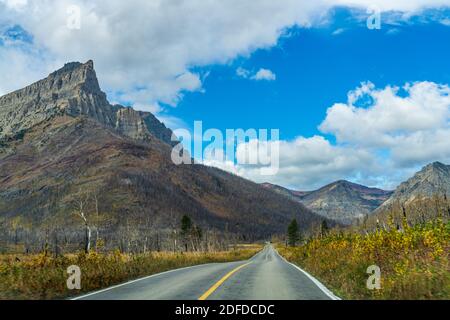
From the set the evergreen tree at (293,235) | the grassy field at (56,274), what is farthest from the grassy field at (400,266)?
the evergreen tree at (293,235)

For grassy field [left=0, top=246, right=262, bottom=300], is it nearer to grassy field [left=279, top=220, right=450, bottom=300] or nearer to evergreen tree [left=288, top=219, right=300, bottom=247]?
grassy field [left=279, top=220, right=450, bottom=300]

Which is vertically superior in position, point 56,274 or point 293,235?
point 56,274

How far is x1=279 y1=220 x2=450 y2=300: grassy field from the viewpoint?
40.0 feet

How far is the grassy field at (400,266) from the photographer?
1219 cm

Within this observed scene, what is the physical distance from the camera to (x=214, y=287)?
15.9 meters

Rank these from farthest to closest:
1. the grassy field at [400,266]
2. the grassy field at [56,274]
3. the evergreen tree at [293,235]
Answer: the evergreen tree at [293,235], the grassy field at [56,274], the grassy field at [400,266]

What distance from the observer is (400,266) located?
14453 mm

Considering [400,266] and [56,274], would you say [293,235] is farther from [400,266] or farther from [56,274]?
[56,274]

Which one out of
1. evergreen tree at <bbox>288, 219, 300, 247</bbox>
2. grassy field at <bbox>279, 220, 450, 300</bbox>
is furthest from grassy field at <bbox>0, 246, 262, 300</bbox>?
evergreen tree at <bbox>288, 219, 300, 247</bbox>

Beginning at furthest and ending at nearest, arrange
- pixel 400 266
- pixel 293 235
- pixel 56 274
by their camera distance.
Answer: pixel 293 235, pixel 56 274, pixel 400 266

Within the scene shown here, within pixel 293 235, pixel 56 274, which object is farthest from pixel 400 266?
pixel 293 235

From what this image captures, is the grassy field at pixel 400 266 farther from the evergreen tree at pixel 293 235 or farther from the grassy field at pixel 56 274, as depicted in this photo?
the evergreen tree at pixel 293 235
